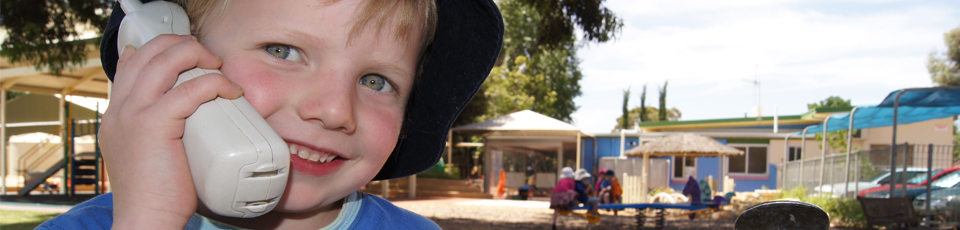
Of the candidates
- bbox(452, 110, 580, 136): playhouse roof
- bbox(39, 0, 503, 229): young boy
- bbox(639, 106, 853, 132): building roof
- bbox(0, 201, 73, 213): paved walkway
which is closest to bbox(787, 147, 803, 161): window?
bbox(639, 106, 853, 132): building roof

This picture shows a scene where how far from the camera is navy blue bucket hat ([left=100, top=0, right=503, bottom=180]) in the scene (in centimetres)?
128

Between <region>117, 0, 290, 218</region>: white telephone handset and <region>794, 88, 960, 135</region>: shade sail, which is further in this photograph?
<region>794, 88, 960, 135</region>: shade sail

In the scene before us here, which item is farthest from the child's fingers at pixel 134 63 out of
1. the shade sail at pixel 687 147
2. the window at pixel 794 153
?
the window at pixel 794 153

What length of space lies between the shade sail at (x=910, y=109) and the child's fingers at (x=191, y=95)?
10437 millimetres

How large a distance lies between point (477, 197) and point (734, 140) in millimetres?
9645

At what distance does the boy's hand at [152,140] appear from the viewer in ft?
2.21

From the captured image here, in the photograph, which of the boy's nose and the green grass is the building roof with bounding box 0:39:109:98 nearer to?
the green grass

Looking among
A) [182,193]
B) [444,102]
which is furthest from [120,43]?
[444,102]

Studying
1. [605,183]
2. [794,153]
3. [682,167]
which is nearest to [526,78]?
[682,167]

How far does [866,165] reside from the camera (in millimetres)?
10961

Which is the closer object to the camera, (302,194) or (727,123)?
(302,194)

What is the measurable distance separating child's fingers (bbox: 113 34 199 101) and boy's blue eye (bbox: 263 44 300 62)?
12 centimetres

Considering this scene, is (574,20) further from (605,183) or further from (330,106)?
(330,106)

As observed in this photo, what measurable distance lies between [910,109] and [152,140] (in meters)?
12.4
